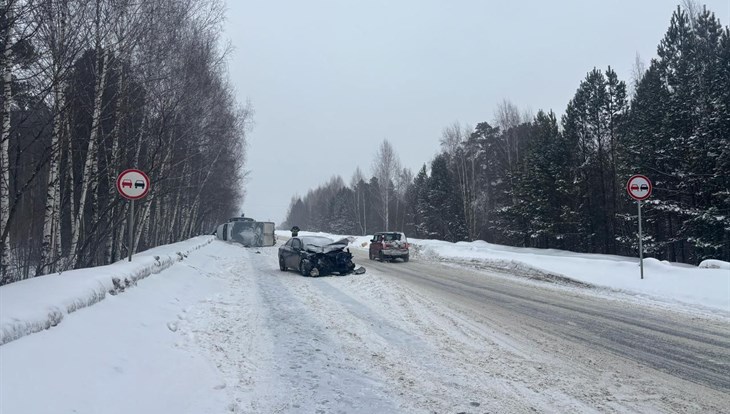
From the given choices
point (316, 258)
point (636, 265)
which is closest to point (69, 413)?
point (316, 258)

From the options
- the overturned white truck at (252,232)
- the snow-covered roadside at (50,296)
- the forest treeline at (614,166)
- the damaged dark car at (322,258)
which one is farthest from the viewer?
the overturned white truck at (252,232)

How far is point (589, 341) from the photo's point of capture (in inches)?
275

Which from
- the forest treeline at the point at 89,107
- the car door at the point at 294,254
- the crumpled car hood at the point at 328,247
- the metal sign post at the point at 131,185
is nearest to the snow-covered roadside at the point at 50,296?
the forest treeline at the point at 89,107

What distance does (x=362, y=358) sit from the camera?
606cm

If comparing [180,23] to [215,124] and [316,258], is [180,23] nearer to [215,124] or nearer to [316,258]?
[215,124]

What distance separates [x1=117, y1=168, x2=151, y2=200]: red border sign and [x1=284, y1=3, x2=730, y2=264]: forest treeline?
26.6m

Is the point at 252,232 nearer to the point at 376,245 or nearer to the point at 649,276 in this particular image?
the point at 376,245

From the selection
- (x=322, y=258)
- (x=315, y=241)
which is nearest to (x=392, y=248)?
(x=315, y=241)

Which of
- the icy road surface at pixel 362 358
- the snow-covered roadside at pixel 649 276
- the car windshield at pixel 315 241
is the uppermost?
the car windshield at pixel 315 241

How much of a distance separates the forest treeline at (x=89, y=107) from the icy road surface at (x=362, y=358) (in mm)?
3341

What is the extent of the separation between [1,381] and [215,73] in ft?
59.9

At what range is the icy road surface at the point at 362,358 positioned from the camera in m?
4.20

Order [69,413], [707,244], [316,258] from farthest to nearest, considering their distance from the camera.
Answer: [707,244] → [316,258] → [69,413]

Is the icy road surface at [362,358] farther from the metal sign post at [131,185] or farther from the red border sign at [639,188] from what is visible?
the red border sign at [639,188]
